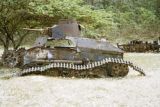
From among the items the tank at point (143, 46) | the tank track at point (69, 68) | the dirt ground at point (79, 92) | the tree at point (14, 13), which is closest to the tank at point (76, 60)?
the tank track at point (69, 68)

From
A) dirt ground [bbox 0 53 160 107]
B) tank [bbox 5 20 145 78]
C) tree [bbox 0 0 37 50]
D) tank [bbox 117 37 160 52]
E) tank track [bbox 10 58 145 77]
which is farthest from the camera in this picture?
tank [bbox 117 37 160 52]

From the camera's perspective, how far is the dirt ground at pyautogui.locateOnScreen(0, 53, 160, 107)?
30.9 ft

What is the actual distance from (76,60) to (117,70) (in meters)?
1.43

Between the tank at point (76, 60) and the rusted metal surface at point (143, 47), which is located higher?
the tank at point (76, 60)

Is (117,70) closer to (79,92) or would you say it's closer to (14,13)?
(79,92)

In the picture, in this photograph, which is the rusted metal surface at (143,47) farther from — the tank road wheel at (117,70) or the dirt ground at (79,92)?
the dirt ground at (79,92)

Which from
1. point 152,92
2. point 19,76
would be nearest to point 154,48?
point 19,76

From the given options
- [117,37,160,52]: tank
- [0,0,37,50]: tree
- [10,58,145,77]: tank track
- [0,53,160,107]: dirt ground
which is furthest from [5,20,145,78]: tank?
[117,37,160,52]: tank

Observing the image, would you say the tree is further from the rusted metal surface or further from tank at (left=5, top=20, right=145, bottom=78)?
the rusted metal surface

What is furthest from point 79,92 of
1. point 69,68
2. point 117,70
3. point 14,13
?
point 14,13

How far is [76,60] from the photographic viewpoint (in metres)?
14.5

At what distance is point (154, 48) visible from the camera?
27812mm

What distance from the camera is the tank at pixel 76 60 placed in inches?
552

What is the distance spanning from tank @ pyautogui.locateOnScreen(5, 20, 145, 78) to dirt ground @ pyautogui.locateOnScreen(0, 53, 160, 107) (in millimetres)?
668
